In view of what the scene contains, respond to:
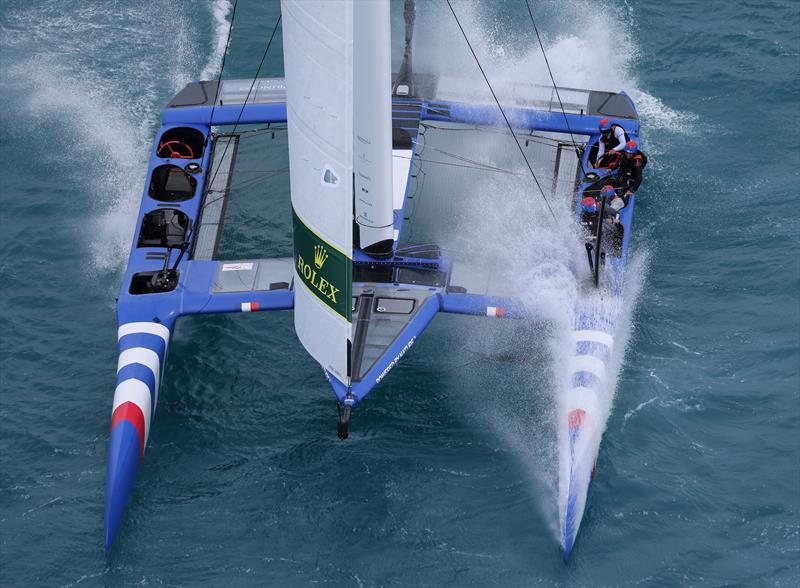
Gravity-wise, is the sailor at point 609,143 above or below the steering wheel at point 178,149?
above

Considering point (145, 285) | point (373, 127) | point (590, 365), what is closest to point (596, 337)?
point (590, 365)

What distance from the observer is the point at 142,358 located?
20.1 meters

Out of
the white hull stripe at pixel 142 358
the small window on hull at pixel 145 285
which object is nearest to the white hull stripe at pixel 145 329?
the white hull stripe at pixel 142 358

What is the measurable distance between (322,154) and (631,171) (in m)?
8.80

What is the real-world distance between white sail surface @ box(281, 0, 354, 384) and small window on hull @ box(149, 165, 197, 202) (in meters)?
6.22

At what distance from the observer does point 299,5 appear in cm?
1580

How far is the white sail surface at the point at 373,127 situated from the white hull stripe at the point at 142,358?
12.8 feet

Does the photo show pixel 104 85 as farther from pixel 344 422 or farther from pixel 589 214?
pixel 344 422

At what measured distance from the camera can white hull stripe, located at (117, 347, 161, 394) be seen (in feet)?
65.7

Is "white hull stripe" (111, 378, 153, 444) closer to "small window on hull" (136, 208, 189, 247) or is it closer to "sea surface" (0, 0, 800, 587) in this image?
"sea surface" (0, 0, 800, 587)

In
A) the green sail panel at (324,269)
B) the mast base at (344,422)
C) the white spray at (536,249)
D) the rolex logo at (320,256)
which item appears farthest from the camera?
the white spray at (536,249)

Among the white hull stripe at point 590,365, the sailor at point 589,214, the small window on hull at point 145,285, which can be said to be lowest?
the small window on hull at point 145,285

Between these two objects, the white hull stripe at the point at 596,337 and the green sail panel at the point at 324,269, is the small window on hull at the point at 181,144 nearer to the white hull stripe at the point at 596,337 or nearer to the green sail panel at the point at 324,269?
the green sail panel at the point at 324,269

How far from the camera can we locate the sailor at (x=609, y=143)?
23.8 meters
